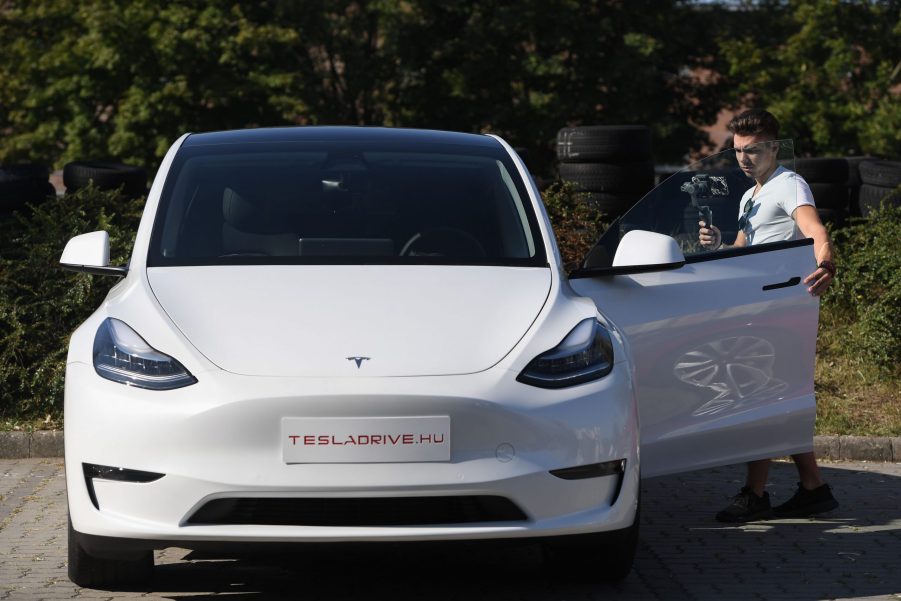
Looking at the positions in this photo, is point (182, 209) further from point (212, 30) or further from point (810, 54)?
point (810, 54)

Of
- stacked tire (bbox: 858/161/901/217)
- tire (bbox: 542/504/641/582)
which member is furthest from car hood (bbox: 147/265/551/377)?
stacked tire (bbox: 858/161/901/217)

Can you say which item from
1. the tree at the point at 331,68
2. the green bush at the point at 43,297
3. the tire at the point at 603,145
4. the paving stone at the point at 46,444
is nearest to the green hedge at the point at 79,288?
the green bush at the point at 43,297

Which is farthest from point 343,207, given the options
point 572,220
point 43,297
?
point 572,220

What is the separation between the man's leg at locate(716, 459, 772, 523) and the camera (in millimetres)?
7102

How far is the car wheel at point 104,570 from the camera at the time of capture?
5371 mm

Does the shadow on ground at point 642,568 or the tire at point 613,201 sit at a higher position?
the shadow on ground at point 642,568

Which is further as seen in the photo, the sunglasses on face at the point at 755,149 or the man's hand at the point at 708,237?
the sunglasses on face at the point at 755,149

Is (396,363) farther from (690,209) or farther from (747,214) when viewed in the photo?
(747,214)

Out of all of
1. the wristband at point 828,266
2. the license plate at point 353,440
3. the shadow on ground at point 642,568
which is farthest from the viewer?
the wristband at point 828,266

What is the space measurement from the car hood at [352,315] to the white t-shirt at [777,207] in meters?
1.67

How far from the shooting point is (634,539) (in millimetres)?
5387

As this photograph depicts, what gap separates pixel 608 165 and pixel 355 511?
30.6 feet

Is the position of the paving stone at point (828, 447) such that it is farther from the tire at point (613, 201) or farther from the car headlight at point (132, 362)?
the car headlight at point (132, 362)

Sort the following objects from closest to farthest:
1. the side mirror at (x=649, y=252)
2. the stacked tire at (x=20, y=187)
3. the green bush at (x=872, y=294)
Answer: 1. the side mirror at (x=649, y=252)
2. the green bush at (x=872, y=294)
3. the stacked tire at (x=20, y=187)
